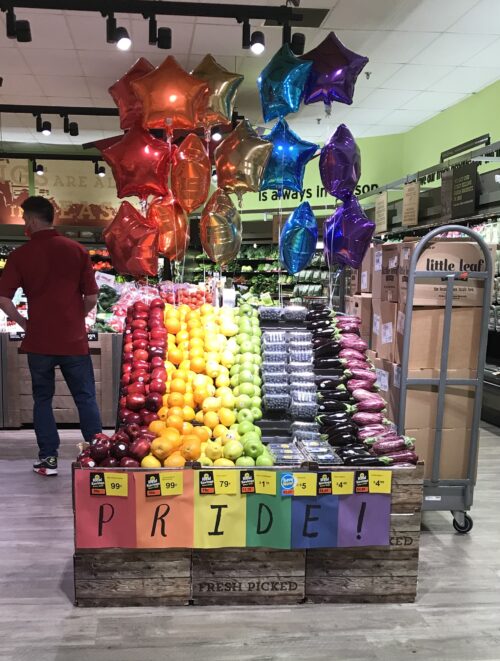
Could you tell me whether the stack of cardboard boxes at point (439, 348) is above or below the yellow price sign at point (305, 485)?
above

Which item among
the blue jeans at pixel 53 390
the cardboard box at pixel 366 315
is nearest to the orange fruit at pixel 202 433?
A: the blue jeans at pixel 53 390

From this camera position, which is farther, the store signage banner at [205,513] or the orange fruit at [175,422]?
the orange fruit at [175,422]

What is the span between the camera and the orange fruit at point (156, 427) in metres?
2.92


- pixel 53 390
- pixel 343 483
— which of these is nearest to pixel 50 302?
pixel 53 390

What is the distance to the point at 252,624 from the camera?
2559mm

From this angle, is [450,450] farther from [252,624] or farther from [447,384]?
[252,624]

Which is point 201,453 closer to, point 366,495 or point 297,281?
point 366,495

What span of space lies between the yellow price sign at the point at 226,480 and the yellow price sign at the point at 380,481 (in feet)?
1.96

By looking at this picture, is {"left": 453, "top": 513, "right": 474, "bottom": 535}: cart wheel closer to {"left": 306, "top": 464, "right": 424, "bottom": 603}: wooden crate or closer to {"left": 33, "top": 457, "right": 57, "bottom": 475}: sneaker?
{"left": 306, "top": 464, "right": 424, "bottom": 603}: wooden crate

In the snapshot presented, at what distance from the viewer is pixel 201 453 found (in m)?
2.83

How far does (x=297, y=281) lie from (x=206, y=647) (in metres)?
10.2

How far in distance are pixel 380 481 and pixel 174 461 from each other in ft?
3.03

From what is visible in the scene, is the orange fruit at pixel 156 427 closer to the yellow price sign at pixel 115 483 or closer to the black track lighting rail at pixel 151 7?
the yellow price sign at pixel 115 483

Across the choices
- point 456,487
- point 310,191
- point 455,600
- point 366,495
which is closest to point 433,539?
point 456,487
